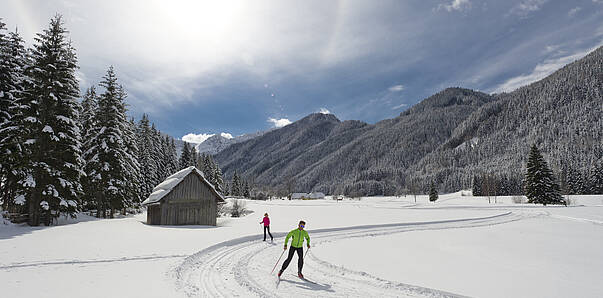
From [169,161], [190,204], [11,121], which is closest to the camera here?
[11,121]

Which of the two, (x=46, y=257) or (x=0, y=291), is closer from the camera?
(x=0, y=291)

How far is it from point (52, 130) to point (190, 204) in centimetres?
1223

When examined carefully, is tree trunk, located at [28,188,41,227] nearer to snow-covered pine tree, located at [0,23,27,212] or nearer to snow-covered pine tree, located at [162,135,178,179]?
snow-covered pine tree, located at [0,23,27,212]

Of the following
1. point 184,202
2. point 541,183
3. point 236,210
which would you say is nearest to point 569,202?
point 541,183

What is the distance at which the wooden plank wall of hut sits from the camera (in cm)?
Answer: 2584

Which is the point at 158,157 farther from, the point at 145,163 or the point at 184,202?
the point at 184,202

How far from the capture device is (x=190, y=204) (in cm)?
2691

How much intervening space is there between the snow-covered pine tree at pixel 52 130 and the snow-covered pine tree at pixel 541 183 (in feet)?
207

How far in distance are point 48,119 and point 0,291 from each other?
61.7 ft

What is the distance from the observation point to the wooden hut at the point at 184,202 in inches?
1011

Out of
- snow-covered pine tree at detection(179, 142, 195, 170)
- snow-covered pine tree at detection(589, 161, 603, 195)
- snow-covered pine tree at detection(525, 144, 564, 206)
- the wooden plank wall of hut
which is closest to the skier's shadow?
the wooden plank wall of hut

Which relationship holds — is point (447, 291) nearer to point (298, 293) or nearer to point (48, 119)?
point (298, 293)

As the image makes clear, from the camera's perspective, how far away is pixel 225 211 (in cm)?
4253

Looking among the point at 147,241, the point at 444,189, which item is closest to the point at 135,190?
the point at 147,241
